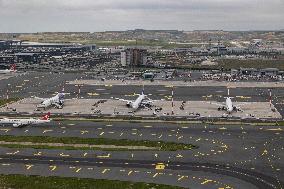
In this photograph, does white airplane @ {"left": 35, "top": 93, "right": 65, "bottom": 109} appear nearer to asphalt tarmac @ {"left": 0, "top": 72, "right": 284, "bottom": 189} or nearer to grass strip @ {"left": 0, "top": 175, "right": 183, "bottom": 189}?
asphalt tarmac @ {"left": 0, "top": 72, "right": 284, "bottom": 189}

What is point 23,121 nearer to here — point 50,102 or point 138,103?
point 50,102

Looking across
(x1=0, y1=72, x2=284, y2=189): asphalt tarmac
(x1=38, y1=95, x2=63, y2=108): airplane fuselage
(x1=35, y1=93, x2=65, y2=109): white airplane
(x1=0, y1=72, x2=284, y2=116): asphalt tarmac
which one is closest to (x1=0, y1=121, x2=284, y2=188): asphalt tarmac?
(x1=0, y1=72, x2=284, y2=189): asphalt tarmac

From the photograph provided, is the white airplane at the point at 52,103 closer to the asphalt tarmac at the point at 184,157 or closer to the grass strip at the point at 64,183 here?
the asphalt tarmac at the point at 184,157

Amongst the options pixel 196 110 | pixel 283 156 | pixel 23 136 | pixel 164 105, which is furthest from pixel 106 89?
pixel 283 156

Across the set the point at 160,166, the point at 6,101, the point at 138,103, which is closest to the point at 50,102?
the point at 6,101

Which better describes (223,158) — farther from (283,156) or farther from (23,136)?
(23,136)

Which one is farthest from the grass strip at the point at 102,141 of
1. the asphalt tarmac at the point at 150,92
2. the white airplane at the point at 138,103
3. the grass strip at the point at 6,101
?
the asphalt tarmac at the point at 150,92
